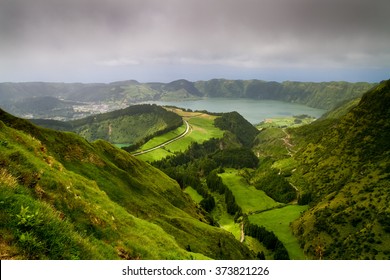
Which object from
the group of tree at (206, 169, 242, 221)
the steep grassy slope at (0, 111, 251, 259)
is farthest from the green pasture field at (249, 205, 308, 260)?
the steep grassy slope at (0, 111, 251, 259)

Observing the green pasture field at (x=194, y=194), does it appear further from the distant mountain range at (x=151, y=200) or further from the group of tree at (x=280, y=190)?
the group of tree at (x=280, y=190)

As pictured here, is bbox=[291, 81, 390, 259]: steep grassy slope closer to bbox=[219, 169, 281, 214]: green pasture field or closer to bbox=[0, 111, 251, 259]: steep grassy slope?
bbox=[219, 169, 281, 214]: green pasture field

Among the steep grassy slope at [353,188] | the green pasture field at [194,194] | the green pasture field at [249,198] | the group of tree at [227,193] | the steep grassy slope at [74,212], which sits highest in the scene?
the steep grassy slope at [74,212]

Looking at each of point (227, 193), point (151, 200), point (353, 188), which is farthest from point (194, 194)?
point (151, 200)

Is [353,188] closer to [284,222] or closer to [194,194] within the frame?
[284,222]

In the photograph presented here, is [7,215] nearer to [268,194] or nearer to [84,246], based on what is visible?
[84,246]

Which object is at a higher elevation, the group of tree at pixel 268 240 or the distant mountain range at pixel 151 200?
the distant mountain range at pixel 151 200

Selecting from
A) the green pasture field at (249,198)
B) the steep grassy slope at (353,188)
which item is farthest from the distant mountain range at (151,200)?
the green pasture field at (249,198)
